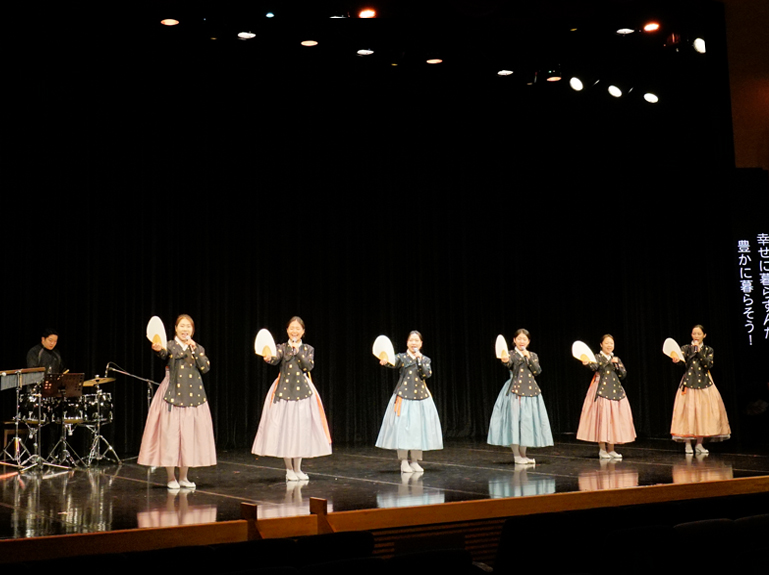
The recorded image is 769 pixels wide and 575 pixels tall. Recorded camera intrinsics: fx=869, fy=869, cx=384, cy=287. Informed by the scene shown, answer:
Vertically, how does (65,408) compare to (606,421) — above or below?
above

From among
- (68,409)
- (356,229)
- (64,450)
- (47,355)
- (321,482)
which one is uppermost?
(356,229)

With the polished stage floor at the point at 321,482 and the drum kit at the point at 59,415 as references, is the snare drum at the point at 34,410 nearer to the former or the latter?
the drum kit at the point at 59,415

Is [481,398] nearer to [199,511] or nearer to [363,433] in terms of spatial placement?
[363,433]

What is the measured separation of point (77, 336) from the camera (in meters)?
9.20

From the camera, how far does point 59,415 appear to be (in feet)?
29.6

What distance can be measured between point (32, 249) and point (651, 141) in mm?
7365

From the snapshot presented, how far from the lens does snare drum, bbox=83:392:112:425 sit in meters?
8.50

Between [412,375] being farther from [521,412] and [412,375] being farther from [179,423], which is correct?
[179,423]

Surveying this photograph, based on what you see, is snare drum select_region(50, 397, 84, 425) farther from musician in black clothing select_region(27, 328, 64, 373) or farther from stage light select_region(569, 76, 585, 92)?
stage light select_region(569, 76, 585, 92)

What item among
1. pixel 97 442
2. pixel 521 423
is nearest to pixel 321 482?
pixel 521 423

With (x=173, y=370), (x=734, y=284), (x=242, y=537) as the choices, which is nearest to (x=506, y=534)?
(x=242, y=537)

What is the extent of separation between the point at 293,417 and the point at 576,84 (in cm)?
484

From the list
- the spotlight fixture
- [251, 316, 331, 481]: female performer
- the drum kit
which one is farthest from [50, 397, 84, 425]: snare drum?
the spotlight fixture

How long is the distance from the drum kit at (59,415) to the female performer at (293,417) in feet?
7.06
